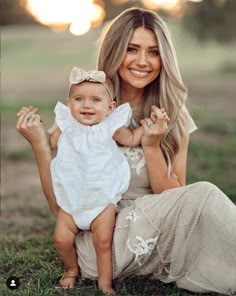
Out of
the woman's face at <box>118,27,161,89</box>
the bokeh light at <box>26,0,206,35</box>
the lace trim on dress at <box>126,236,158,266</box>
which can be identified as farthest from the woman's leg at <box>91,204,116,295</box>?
the bokeh light at <box>26,0,206,35</box>

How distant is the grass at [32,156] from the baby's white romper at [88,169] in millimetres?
409

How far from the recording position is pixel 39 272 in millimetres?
3457

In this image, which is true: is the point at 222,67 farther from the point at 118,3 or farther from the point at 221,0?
the point at 118,3

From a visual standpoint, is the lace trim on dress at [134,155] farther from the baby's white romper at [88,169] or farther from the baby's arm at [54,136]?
the baby's arm at [54,136]

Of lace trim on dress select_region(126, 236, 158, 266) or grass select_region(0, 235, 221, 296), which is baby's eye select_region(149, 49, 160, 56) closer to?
lace trim on dress select_region(126, 236, 158, 266)

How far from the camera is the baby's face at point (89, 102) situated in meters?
3.05

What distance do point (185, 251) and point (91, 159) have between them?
1.99 feet

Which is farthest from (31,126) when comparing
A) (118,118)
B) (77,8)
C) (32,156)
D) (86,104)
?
(77,8)

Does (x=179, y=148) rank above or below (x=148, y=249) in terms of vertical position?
above

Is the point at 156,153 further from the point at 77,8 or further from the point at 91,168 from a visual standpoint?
the point at 77,8

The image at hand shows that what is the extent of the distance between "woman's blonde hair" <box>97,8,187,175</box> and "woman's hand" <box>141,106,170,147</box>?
0.66 feet

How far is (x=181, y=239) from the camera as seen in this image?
303cm

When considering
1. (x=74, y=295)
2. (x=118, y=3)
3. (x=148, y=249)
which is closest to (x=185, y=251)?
(x=148, y=249)

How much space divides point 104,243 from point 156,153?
53 cm
